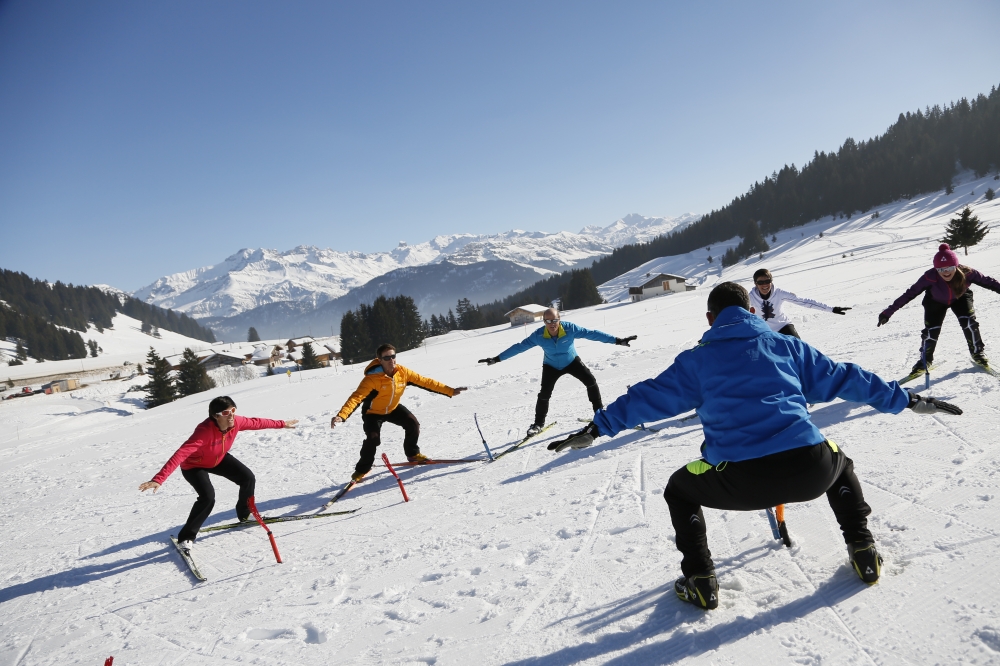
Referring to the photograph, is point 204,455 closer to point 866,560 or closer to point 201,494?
point 201,494

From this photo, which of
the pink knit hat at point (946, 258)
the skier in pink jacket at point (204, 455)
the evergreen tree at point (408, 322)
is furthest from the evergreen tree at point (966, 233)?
the evergreen tree at point (408, 322)

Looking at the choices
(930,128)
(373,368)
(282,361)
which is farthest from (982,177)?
(282,361)

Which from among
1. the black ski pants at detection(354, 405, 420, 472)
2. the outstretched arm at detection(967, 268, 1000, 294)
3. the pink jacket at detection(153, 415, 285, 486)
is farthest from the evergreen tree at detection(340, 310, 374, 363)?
the outstretched arm at detection(967, 268, 1000, 294)

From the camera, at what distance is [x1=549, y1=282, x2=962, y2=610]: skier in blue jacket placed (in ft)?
8.50

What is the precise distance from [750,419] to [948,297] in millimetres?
7233

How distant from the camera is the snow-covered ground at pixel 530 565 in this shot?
2875mm

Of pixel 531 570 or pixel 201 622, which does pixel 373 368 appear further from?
pixel 531 570

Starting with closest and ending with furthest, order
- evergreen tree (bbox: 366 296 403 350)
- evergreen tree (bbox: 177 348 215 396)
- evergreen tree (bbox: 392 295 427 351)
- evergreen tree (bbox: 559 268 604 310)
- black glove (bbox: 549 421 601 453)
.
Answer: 1. black glove (bbox: 549 421 601 453)
2. evergreen tree (bbox: 177 348 215 396)
3. evergreen tree (bbox: 366 296 403 350)
4. evergreen tree (bbox: 392 295 427 351)
5. evergreen tree (bbox: 559 268 604 310)

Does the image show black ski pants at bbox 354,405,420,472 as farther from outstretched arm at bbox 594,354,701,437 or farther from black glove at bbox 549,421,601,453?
Result: outstretched arm at bbox 594,354,701,437

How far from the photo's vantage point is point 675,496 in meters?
2.97

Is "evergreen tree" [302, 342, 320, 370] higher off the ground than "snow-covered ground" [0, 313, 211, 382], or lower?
lower

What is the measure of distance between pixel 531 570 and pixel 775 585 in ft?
6.07

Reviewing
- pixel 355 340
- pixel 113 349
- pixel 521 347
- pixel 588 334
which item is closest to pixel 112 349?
pixel 113 349

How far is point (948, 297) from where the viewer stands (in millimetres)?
7262
